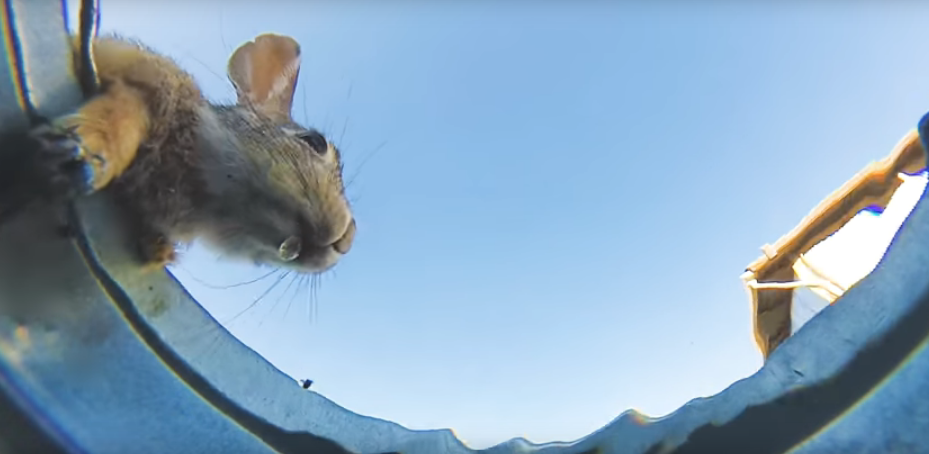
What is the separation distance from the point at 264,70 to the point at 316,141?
11.8 inches

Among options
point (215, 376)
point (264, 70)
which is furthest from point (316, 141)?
point (215, 376)

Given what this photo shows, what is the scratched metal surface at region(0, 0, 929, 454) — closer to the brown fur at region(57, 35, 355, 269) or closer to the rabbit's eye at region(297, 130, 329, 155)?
the brown fur at region(57, 35, 355, 269)

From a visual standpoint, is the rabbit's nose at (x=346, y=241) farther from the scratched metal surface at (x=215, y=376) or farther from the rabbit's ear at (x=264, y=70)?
the scratched metal surface at (x=215, y=376)

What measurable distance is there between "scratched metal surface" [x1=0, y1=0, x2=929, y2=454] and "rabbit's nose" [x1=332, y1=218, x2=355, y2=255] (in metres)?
0.84

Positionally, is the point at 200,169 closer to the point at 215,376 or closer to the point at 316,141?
the point at 316,141

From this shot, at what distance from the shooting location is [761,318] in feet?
9.10

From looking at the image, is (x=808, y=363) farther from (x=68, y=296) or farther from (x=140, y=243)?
(x=140, y=243)

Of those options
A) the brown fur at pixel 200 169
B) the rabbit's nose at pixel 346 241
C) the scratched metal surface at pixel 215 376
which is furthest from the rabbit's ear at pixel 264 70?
the scratched metal surface at pixel 215 376

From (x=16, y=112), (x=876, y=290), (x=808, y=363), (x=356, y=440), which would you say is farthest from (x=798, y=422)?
(x=16, y=112)

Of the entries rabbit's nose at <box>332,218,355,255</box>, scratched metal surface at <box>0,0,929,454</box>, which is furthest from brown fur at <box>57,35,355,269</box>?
scratched metal surface at <box>0,0,929,454</box>

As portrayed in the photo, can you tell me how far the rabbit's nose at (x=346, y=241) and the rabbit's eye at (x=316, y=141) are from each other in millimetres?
232

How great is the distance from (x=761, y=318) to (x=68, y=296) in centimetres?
240

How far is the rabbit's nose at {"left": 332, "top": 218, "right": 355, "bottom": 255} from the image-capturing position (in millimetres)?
2104

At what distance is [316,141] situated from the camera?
224 cm
